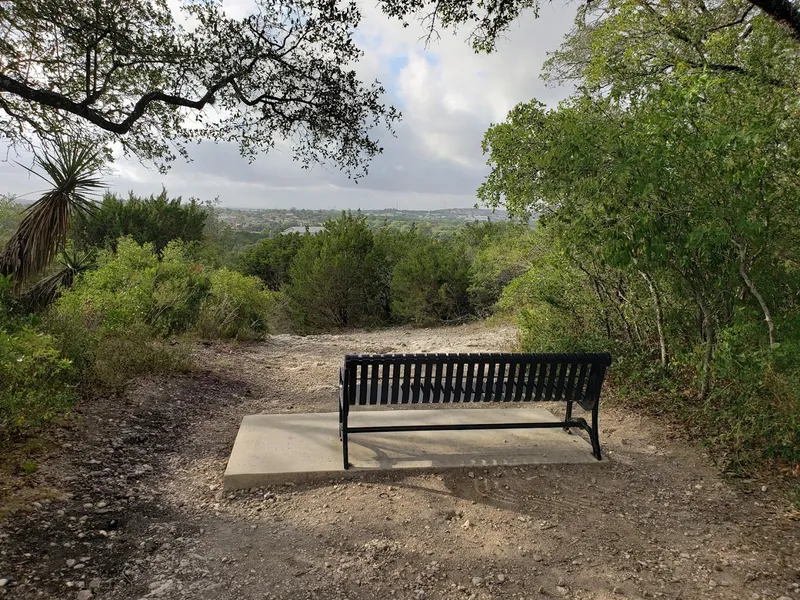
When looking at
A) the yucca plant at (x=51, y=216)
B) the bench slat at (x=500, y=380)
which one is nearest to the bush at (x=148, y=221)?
the yucca plant at (x=51, y=216)

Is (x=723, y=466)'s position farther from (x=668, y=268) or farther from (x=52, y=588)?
(x=52, y=588)

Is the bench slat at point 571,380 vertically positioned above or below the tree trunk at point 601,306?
below

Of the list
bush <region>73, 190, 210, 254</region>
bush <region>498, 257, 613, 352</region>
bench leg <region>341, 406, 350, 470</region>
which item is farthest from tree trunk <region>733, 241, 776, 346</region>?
bush <region>73, 190, 210, 254</region>

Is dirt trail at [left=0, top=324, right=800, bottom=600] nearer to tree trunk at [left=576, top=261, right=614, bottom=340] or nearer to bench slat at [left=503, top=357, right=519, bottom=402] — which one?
bench slat at [left=503, top=357, right=519, bottom=402]

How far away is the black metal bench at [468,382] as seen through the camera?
150 inches

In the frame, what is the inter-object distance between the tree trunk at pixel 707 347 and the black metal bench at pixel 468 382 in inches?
57.6

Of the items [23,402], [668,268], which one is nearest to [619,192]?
[668,268]

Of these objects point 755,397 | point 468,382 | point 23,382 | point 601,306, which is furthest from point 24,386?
point 601,306

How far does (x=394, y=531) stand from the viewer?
3141mm

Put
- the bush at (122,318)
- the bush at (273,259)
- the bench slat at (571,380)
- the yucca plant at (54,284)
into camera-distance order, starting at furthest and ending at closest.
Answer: the bush at (273,259)
the yucca plant at (54,284)
the bush at (122,318)
the bench slat at (571,380)

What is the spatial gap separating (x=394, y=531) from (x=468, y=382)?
127 centimetres

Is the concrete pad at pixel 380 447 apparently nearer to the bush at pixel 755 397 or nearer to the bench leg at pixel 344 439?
the bench leg at pixel 344 439

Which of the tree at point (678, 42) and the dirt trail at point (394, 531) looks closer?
the dirt trail at point (394, 531)

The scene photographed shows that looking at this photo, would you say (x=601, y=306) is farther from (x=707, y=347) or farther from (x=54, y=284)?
(x=54, y=284)
